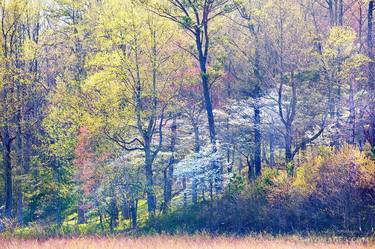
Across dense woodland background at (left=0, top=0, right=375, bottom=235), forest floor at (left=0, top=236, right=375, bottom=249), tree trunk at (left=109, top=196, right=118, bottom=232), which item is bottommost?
tree trunk at (left=109, top=196, right=118, bottom=232)

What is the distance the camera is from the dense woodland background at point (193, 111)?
21281 millimetres

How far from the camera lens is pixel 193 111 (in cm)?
2773

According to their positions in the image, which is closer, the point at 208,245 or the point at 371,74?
the point at 208,245

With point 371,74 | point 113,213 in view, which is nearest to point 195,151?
point 113,213

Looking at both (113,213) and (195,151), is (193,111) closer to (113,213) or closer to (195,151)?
(195,151)

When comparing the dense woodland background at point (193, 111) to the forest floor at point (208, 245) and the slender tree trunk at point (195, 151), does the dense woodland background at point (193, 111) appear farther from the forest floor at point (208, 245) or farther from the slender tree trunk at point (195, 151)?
the forest floor at point (208, 245)

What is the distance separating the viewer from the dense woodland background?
2128cm

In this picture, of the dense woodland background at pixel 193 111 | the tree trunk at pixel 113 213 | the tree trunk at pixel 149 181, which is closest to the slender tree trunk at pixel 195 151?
the dense woodland background at pixel 193 111


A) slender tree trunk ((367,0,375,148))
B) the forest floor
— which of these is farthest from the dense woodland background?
the forest floor

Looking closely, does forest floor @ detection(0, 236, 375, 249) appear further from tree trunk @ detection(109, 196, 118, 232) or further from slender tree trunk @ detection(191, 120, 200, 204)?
tree trunk @ detection(109, 196, 118, 232)

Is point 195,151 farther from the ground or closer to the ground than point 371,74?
closer to the ground

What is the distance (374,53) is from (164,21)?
10.4 meters

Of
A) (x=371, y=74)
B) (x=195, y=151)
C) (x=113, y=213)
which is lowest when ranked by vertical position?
(x=113, y=213)

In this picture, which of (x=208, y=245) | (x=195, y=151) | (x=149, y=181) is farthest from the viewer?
(x=195, y=151)
